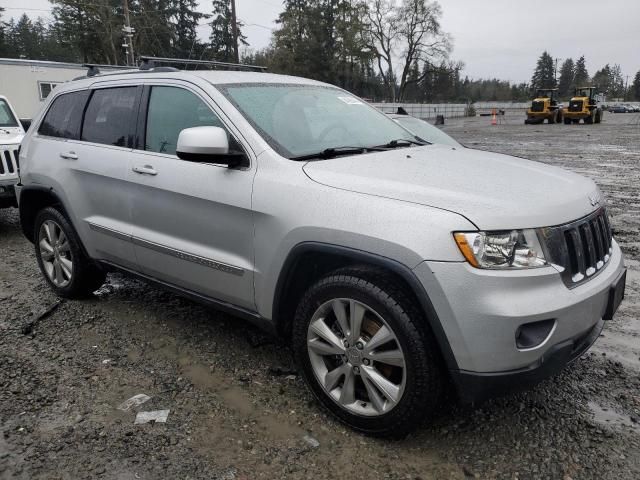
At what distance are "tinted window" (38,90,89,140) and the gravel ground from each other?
4.95 ft

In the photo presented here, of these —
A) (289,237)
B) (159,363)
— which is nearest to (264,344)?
(159,363)

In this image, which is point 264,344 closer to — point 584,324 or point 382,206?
point 382,206

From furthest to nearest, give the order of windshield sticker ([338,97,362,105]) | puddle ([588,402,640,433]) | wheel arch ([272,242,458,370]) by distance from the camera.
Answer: windshield sticker ([338,97,362,105]), puddle ([588,402,640,433]), wheel arch ([272,242,458,370])

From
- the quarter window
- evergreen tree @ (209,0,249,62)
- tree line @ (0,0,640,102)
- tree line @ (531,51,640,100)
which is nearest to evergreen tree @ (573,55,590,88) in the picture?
tree line @ (531,51,640,100)

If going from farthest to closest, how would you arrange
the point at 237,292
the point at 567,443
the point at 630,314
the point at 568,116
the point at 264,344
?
the point at 568,116, the point at 630,314, the point at 264,344, the point at 237,292, the point at 567,443

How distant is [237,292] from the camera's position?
3105mm

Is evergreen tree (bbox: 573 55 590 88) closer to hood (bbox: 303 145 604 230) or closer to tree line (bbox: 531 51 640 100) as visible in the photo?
tree line (bbox: 531 51 640 100)

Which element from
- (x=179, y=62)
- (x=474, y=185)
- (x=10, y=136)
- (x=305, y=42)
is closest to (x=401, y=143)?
(x=474, y=185)

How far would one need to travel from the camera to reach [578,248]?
2.49 metres

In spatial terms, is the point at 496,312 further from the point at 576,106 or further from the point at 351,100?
the point at 576,106

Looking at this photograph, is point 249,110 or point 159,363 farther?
point 159,363

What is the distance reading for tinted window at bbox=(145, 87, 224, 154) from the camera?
11.0ft

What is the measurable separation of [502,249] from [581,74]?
136m

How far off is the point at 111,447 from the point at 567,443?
2.25 meters
